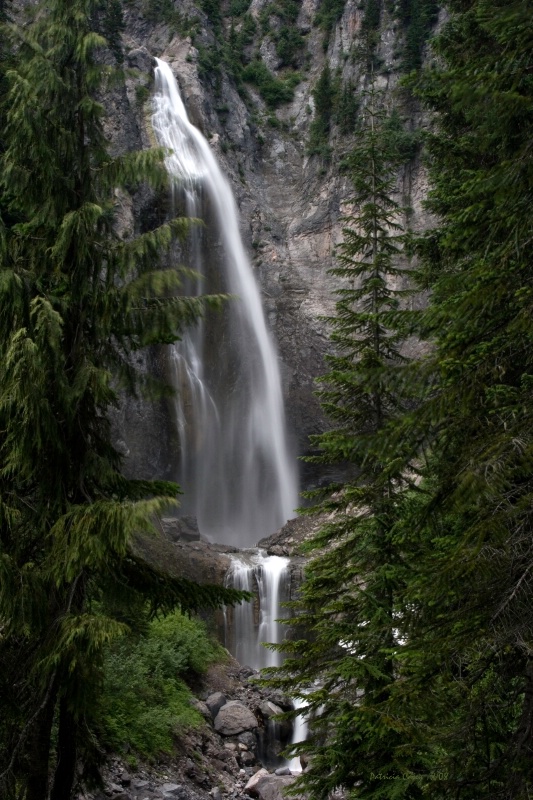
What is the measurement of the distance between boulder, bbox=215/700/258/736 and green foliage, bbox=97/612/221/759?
0.85 m

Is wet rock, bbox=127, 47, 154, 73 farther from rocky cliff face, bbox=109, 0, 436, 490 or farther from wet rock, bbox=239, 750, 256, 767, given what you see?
wet rock, bbox=239, 750, 256, 767

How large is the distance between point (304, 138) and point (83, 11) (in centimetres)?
4474

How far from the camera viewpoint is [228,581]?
73.8 feet

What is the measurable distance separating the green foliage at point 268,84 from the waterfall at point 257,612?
38.6 meters

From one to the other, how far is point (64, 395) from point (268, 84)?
167ft

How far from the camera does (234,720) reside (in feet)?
48.0

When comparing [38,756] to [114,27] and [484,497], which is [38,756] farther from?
[114,27]

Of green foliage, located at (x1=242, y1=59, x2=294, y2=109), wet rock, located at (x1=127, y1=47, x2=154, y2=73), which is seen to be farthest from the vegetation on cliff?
green foliage, located at (x1=242, y1=59, x2=294, y2=109)

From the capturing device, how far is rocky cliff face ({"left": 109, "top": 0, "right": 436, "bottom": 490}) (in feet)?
117

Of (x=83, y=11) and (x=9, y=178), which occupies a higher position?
(x=83, y=11)

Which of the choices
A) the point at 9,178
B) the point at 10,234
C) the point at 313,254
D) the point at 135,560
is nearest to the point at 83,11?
the point at 9,178

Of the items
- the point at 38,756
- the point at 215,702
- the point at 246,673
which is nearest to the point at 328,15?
the point at 246,673

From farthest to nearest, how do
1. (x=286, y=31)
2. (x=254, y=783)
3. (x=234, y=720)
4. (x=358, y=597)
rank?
(x=286, y=31)
(x=234, y=720)
(x=254, y=783)
(x=358, y=597)

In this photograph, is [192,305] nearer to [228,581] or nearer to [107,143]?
[107,143]
